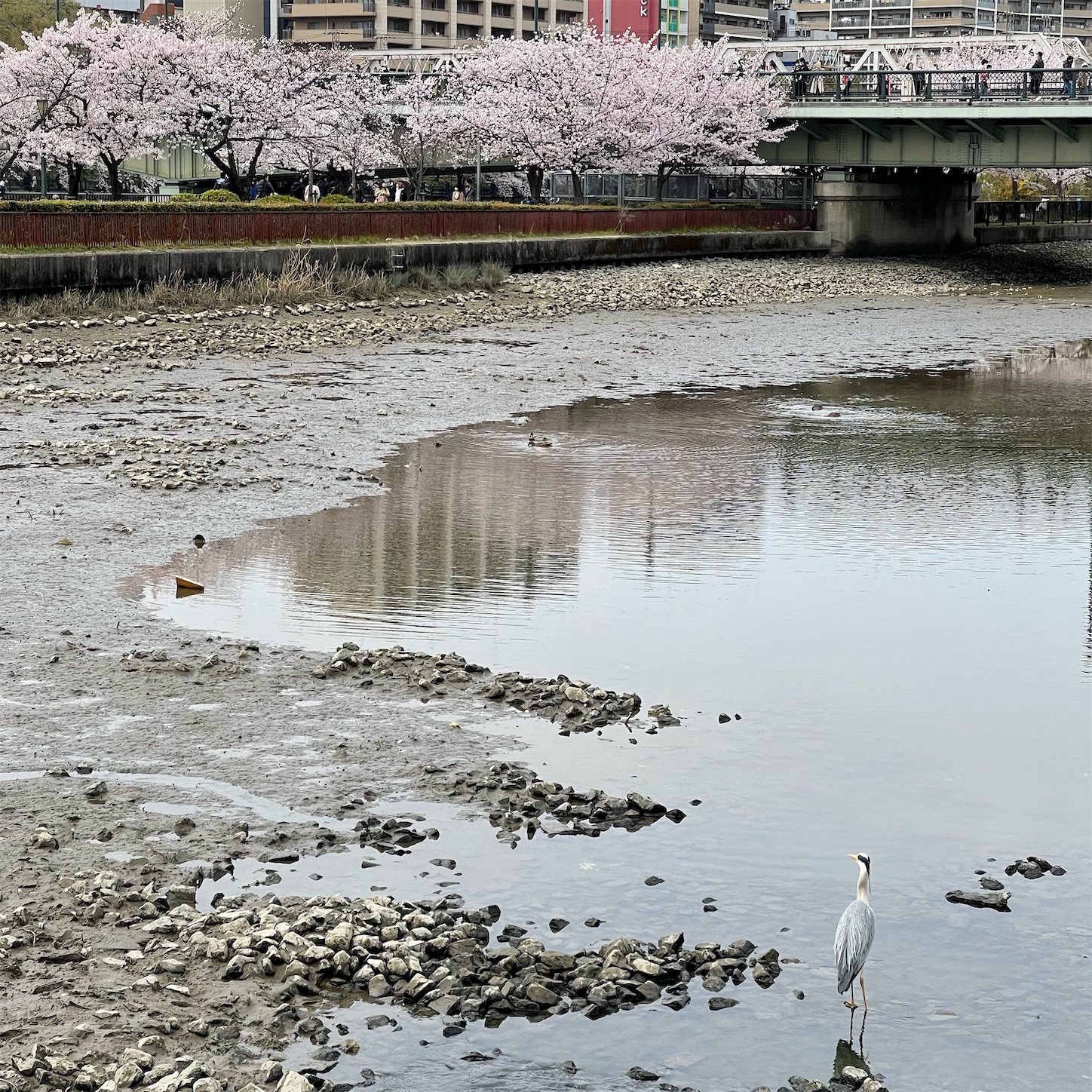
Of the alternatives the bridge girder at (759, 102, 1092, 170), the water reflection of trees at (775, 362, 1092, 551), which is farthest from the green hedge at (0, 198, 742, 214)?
the water reflection of trees at (775, 362, 1092, 551)

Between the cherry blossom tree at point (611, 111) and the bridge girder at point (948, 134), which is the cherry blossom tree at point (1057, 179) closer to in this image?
the cherry blossom tree at point (611, 111)

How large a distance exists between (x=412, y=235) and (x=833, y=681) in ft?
120

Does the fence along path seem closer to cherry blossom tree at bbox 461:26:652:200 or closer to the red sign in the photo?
cherry blossom tree at bbox 461:26:652:200

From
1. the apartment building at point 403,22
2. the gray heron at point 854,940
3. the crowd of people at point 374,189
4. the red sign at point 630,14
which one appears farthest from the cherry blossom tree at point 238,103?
the red sign at point 630,14

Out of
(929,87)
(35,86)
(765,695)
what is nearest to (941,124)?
(929,87)

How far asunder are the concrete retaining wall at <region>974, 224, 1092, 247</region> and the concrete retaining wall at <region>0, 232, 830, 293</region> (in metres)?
26.8

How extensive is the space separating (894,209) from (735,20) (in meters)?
101

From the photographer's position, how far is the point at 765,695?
9.96 m

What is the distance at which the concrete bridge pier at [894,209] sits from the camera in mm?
73250

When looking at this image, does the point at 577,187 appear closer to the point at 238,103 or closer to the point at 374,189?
the point at 238,103

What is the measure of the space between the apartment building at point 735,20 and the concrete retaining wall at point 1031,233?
71.2 metres

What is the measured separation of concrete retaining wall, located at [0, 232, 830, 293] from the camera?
1224 inches

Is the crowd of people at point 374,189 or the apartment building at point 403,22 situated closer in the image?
the crowd of people at point 374,189

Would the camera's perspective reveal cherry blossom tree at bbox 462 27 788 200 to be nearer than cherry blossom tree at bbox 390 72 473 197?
Yes
